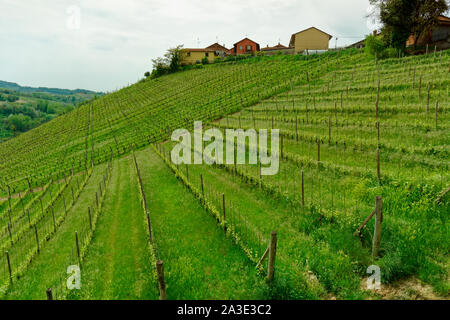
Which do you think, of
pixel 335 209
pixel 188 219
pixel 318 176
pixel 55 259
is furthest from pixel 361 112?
pixel 55 259

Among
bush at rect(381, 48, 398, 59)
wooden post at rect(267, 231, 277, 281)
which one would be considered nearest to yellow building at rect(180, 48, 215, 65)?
bush at rect(381, 48, 398, 59)

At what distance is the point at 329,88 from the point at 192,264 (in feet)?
83.0

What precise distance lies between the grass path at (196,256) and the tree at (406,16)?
109 feet

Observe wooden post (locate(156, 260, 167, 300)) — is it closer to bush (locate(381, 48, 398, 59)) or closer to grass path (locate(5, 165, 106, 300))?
grass path (locate(5, 165, 106, 300))

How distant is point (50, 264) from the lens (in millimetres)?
12328

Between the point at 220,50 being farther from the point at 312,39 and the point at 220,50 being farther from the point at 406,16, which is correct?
the point at 406,16

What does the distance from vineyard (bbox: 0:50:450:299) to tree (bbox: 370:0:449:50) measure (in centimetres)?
525

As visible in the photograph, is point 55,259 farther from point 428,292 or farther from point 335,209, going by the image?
point 428,292

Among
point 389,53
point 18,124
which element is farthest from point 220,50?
point 18,124

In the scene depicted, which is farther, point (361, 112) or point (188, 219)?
point (361, 112)

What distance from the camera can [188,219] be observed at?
13.5 metres

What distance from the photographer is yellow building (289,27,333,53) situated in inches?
2327
